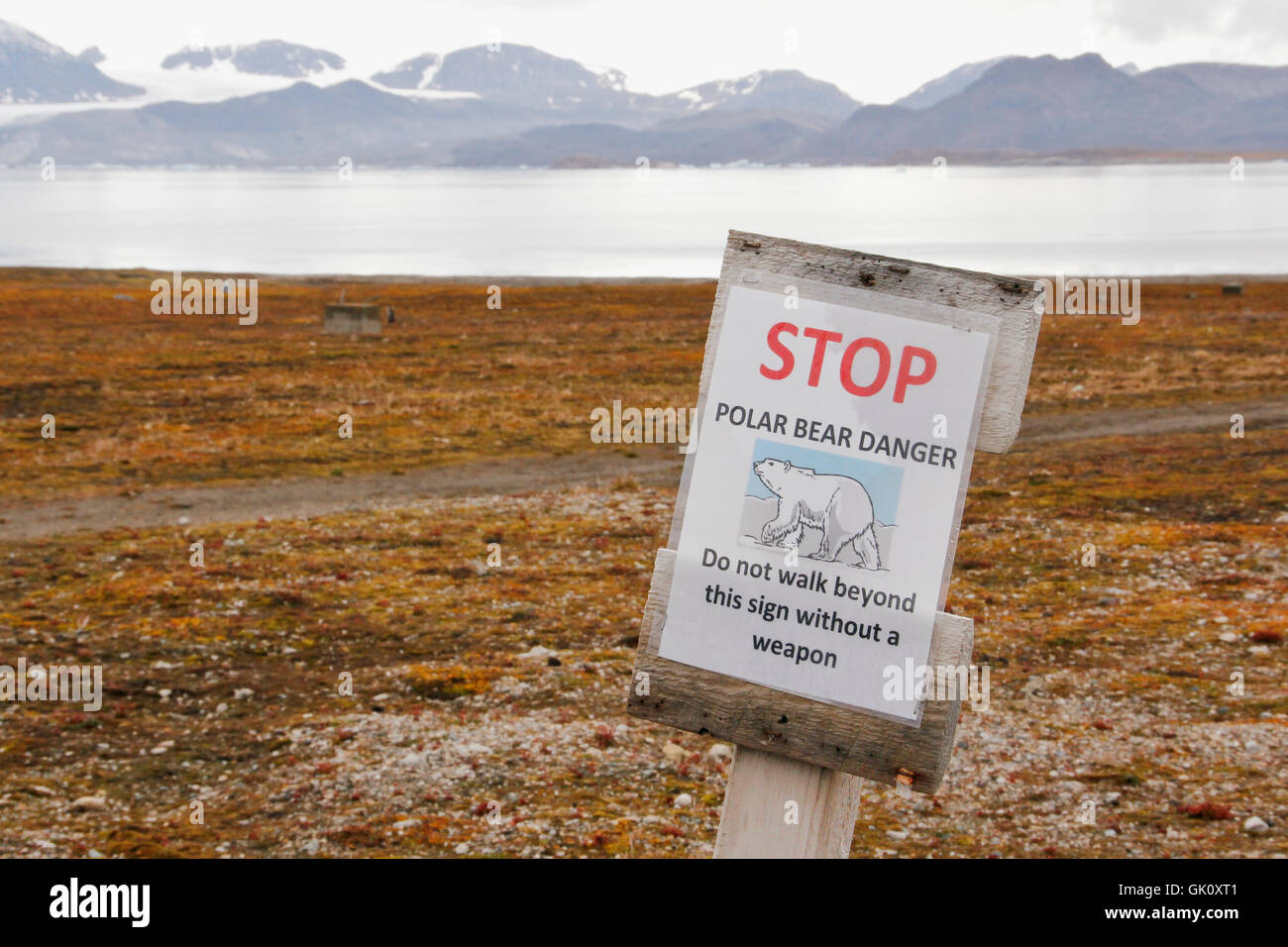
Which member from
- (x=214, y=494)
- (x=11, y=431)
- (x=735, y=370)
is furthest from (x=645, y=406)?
(x=735, y=370)

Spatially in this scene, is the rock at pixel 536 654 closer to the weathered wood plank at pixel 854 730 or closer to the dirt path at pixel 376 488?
the dirt path at pixel 376 488

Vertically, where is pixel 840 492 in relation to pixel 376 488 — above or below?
above

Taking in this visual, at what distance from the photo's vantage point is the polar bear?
3.66 metres

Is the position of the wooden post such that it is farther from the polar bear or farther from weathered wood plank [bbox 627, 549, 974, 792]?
the polar bear

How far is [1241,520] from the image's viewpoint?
22.0 metres

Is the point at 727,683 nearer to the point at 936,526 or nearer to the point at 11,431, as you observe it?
the point at 936,526

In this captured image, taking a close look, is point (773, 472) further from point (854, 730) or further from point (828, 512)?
point (854, 730)

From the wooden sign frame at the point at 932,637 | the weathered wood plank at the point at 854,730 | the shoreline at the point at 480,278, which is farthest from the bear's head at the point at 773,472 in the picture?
the shoreline at the point at 480,278

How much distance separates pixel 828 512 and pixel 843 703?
24.2 inches

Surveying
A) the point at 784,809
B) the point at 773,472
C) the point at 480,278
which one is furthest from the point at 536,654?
the point at 480,278

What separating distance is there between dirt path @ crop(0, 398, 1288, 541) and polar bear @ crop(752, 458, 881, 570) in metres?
20.4

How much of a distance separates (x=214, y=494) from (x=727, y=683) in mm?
23296

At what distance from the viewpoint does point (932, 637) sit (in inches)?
146
